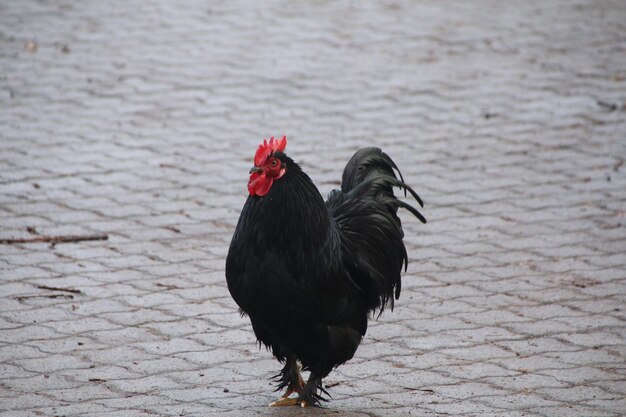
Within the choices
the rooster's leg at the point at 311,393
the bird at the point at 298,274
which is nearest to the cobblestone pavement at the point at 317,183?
the rooster's leg at the point at 311,393

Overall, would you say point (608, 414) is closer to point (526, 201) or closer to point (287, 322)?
point (287, 322)

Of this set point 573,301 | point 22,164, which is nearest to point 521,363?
point 573,301

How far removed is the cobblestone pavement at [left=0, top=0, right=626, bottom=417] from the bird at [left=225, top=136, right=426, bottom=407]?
13.7 inches

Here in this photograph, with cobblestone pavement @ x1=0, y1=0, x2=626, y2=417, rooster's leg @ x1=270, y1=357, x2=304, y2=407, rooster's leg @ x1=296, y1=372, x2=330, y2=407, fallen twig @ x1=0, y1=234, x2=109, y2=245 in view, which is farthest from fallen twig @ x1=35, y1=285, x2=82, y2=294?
rooster's leg @ x1=296, y1=372, x2=330, y2=407

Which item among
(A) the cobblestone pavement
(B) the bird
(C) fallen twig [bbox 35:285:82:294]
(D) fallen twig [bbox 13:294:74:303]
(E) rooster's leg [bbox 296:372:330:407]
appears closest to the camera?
(B) the bird

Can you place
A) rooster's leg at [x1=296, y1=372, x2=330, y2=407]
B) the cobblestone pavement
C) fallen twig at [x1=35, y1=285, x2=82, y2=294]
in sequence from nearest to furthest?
rooster's leg at [x1=296, y1=372, x2=330, y2=407] → the cobblestone pavement → fallen twig at [x1=35, y1=285, x2=82, y2=294]

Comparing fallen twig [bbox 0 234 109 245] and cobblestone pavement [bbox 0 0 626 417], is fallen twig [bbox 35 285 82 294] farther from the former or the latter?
fallen twig [bbox 0 234 109 245]

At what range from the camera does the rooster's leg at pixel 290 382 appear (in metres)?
5.46

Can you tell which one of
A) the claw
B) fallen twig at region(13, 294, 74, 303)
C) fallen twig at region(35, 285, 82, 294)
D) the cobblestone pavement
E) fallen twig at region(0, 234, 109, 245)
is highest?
the cobblestone pavement

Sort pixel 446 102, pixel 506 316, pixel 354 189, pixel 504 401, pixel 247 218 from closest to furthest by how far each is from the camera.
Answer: pixel 247 218 → pixel 504 401 → pixel 354 189 → pixel 506 316 → pixel 446 102

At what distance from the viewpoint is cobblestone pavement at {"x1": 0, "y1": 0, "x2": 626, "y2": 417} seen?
5.73m

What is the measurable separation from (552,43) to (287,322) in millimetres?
8425

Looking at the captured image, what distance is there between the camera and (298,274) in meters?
5.05

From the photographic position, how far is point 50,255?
7305 millimetres
